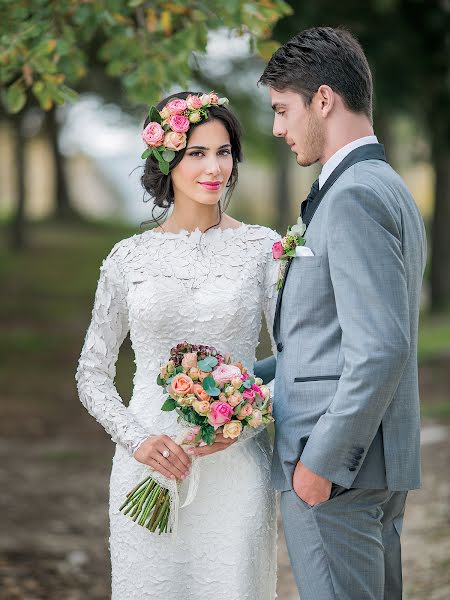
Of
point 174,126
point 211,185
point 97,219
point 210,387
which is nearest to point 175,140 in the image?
point 174,126

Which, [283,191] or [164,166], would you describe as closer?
[164,166]

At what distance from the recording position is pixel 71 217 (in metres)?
27.0

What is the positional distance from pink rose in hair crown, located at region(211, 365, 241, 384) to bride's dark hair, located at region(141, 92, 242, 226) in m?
0.81

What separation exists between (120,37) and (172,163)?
230 cm

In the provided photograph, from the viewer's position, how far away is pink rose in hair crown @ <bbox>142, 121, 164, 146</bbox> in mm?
3467

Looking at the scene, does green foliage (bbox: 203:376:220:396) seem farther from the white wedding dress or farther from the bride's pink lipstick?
the bride's pink lipstick

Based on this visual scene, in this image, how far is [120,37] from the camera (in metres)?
5.52

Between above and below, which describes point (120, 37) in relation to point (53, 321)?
above

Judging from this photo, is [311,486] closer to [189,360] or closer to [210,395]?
[210,395]

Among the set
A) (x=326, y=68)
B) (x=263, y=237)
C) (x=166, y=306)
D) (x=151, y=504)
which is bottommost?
(x=151, y=504)

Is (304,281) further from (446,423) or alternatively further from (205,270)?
(446,423)

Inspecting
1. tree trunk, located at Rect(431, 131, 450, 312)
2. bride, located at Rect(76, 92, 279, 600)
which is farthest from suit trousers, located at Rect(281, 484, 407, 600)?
tree trunk, located at Rect(431, 131, 450, 312)

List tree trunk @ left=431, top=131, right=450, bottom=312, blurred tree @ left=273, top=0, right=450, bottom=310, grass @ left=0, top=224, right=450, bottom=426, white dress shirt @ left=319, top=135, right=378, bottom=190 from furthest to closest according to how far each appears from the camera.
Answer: tree trunk @ left=431, top=131, right=450, bottom=312
blurred tree @ left=273, top=0, right=450, bottom=310
grass @ left=0, top=224, right=450, bottom=426
white dress shirt @ left=319, top=135, right=378, bottom=190

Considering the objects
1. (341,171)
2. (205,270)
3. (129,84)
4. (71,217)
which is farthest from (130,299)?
(71,217)
